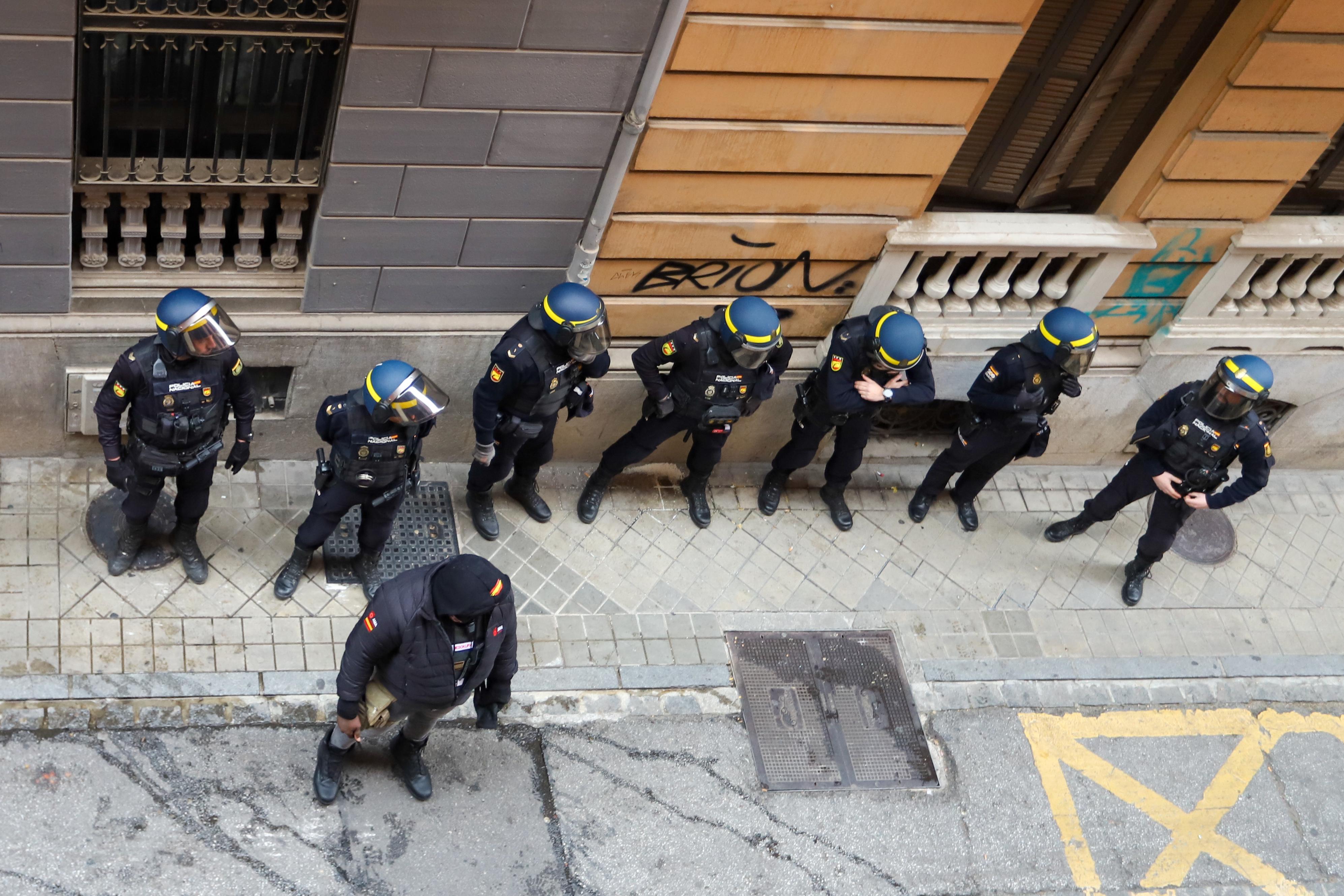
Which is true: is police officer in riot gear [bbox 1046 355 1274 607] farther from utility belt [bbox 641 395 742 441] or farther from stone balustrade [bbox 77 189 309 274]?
stone balustrade [bbox 77 189 309 274]

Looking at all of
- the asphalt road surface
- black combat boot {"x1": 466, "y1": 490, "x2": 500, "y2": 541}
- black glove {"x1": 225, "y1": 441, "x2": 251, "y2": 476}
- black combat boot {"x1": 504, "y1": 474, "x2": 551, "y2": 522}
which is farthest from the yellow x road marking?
black glove {"x1": 225, "y1": 441, "x2": 251, "y2": 476}

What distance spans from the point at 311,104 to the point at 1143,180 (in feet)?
16.7

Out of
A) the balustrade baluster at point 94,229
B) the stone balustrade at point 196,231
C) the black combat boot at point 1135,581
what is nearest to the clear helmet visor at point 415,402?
the stone balustrade at point 196,231

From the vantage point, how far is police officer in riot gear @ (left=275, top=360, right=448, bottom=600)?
6660mm

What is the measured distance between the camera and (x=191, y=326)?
6.32 meters

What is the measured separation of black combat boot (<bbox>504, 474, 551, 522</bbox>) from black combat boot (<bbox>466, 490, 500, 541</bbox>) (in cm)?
19

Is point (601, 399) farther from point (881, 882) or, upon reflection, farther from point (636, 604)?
point (881, 882)

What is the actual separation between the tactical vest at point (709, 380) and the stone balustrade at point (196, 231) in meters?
2.36

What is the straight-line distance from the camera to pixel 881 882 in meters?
7.21

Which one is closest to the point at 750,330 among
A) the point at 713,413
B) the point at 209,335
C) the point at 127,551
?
the point at 713,413

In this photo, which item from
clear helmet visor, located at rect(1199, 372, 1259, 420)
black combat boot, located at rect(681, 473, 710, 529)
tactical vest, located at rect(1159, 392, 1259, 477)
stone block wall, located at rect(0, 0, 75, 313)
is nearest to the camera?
stone block wall, located at rect(0, 0, 75, 313)

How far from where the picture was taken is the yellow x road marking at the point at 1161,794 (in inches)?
302

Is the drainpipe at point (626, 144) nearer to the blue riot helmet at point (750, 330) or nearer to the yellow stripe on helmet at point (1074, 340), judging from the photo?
the blue riot helmet at point (750, 330)

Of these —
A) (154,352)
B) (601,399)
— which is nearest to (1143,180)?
(601,399)
